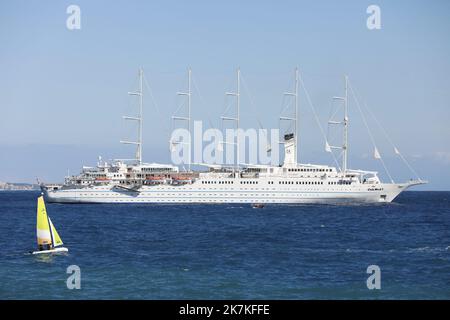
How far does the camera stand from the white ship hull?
97750mm

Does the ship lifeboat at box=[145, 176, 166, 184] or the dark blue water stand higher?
the ship lifeboat at box=[145, 176, 166, 184]

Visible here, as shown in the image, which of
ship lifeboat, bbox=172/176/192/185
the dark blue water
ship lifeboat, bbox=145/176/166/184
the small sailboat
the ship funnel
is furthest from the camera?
the ship funnel

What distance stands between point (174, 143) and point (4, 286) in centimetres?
7766

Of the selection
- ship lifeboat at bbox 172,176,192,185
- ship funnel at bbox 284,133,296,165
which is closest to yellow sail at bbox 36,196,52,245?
ship lifeboat at bbox 172,176,192,185

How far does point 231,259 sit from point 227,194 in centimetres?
5932

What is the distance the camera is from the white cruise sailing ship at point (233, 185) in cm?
9806

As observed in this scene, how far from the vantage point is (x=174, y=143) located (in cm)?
10812

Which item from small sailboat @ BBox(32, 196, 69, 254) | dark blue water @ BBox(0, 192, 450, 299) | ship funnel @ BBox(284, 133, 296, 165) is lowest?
dark blue water @ BBox(0, 192, 450, 299)

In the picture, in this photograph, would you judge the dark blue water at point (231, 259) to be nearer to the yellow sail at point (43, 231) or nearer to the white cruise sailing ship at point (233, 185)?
the yellow sail at point (43, 231)

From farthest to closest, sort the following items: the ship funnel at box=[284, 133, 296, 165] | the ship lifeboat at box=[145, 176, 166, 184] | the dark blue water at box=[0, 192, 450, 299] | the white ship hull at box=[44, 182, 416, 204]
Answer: the ship funnel at box=[284, 133, 296, 165]
the ship lifeboat at box=[145, 176, 166, 184]
the white ship hull at box=[44, 182, 416, 204]
the dark blue water at box=[0, 192, 450, 299]

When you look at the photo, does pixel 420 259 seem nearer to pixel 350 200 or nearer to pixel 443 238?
pixel 443 238

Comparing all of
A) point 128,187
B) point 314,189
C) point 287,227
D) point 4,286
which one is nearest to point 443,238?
point 287,227

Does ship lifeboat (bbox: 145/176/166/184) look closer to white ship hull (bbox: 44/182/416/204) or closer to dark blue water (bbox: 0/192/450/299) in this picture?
white ship hull (bbox: 44/182/416/204)

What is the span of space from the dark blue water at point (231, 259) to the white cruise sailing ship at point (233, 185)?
30331mm
